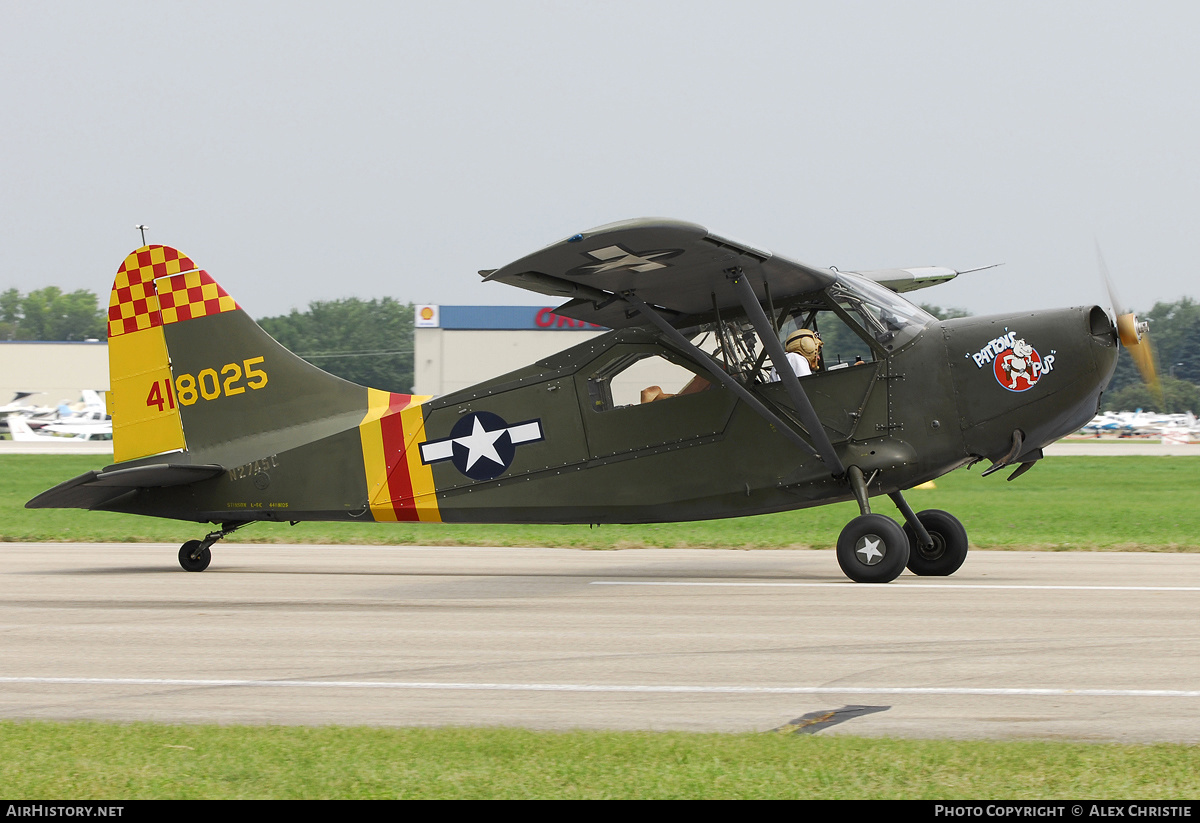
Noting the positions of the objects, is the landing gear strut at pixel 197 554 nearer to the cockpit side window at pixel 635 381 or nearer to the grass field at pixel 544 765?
the cockpit side window at pixel 635 381

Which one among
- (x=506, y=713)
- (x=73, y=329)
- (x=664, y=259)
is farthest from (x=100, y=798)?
(x=73, y=329)

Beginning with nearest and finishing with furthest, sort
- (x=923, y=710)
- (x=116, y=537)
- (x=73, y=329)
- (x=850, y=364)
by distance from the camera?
(x=923, y=710) → (x=850, y=364) → (x=116, y=537) → (x=73, y=329)

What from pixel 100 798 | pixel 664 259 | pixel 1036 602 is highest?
pixel 664 259

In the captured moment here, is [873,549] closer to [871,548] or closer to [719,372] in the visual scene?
[871,548]

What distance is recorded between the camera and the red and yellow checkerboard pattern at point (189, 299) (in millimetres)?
13383

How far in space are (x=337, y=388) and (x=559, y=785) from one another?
942 cm

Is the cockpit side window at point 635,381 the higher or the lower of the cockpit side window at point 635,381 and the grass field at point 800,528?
the higher

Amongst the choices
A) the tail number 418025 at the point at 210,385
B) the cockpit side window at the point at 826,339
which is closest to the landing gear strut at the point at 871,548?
the cockpit side window at the point at 826,339

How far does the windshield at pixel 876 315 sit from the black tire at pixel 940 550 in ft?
6.33

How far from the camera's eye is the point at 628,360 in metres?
12.0

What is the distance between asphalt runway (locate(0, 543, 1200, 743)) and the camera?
18.8ft

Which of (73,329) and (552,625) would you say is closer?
(552,625)

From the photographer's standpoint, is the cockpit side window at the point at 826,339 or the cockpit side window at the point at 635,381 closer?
the cockpit side window at the point at 826,339

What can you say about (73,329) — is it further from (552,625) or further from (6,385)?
(552,625)
